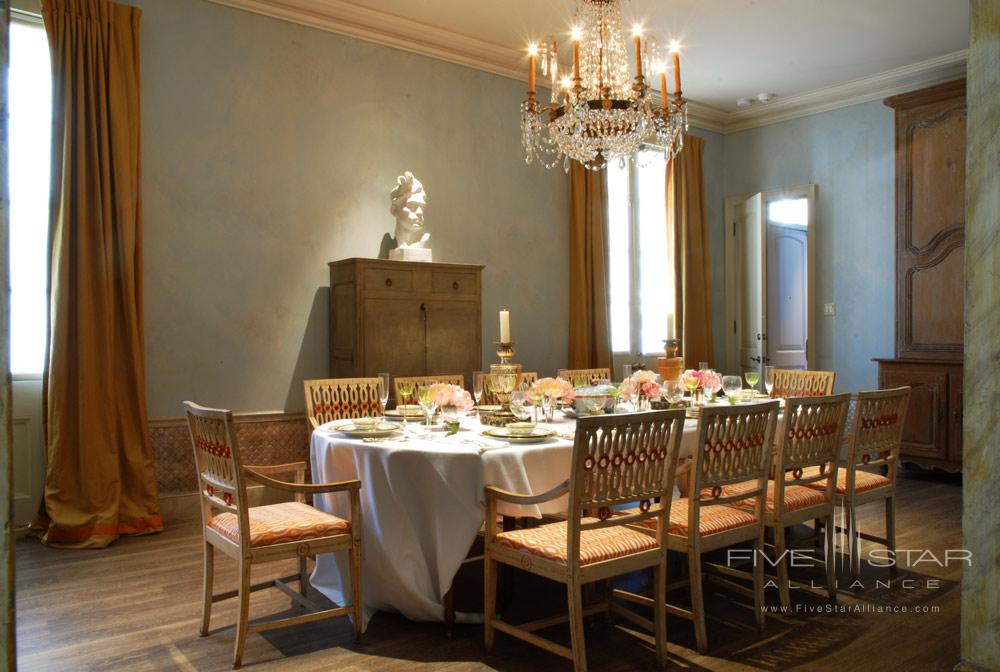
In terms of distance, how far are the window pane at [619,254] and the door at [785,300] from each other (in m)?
1.38

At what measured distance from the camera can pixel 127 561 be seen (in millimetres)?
3959

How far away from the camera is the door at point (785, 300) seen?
7.45m

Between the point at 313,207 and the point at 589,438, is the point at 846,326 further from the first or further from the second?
the point at 589,438

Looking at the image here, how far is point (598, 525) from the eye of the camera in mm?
2621

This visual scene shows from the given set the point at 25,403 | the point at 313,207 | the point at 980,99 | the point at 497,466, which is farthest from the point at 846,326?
the point at 25,403

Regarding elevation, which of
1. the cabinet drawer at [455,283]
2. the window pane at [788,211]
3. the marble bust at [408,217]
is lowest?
the cabinet drawer at [455,283]

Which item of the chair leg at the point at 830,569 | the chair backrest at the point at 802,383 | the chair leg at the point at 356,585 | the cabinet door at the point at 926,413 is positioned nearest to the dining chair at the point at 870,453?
the chair leg at the point at 830,569

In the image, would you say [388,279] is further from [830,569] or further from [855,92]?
[855,92]

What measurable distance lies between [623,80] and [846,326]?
13.1 ft

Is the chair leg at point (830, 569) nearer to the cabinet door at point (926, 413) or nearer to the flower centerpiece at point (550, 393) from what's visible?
the flower centerpiece at point (550, 393)

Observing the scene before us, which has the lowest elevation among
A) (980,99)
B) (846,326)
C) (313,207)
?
(846,326)

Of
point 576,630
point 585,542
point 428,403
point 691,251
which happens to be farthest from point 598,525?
point 691,251

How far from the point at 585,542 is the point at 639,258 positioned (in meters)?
4.89

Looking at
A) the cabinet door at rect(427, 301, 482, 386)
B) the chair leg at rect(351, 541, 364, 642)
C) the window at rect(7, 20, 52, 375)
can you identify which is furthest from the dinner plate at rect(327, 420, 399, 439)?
the window at rect(7, 20, 52, 375)
